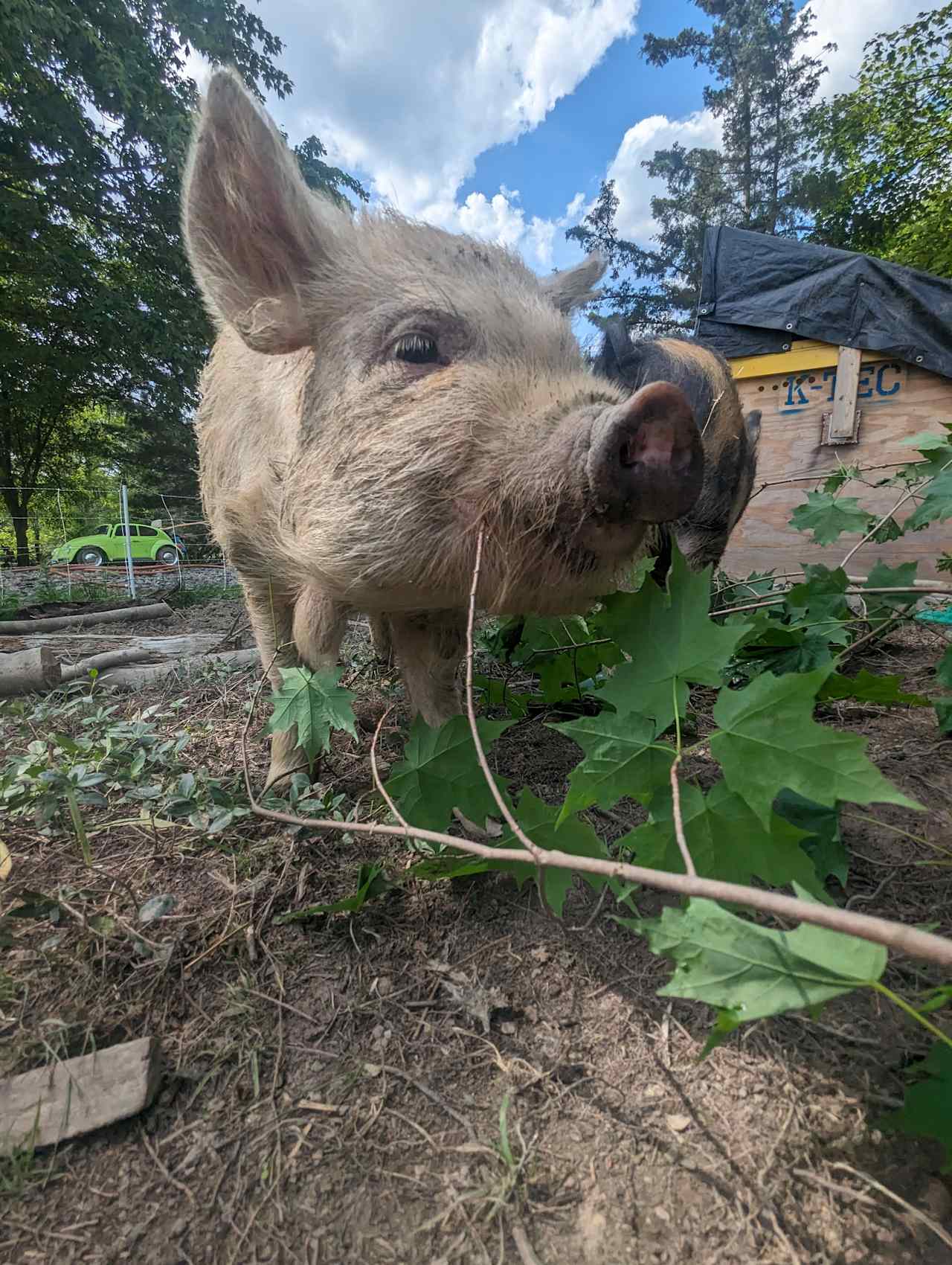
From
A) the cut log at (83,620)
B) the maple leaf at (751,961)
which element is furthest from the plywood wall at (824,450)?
the cut log at (83,620)

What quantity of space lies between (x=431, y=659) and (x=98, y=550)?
68.4 ft

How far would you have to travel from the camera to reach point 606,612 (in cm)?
153

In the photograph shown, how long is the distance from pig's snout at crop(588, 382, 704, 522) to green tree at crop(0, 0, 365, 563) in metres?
13.1

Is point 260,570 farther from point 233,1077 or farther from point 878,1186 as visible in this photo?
point 878,1186

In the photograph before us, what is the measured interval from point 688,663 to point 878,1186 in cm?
90

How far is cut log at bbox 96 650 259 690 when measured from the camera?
4.06 metres

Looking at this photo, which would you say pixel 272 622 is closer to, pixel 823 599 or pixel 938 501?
pixel 823 599

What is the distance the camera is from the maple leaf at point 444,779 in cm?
165

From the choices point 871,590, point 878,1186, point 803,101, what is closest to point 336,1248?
point 878,1186

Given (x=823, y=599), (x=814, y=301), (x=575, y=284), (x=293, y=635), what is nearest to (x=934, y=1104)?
(x=823, y=599)

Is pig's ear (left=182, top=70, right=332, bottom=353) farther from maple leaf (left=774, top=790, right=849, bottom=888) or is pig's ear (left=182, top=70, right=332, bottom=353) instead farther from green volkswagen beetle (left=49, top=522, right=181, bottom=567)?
green volkswagen beetle (left=49, top=522, right=181, bottom=567)

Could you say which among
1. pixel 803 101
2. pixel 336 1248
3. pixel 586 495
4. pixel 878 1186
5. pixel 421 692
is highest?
pixel 803 101

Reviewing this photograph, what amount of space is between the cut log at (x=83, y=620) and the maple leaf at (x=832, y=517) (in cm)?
729

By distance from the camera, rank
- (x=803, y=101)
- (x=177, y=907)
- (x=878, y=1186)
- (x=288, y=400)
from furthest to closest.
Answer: (x=803, y=101), (x=288, y=400), (x=177, y=907), (x=878, y=1186)
